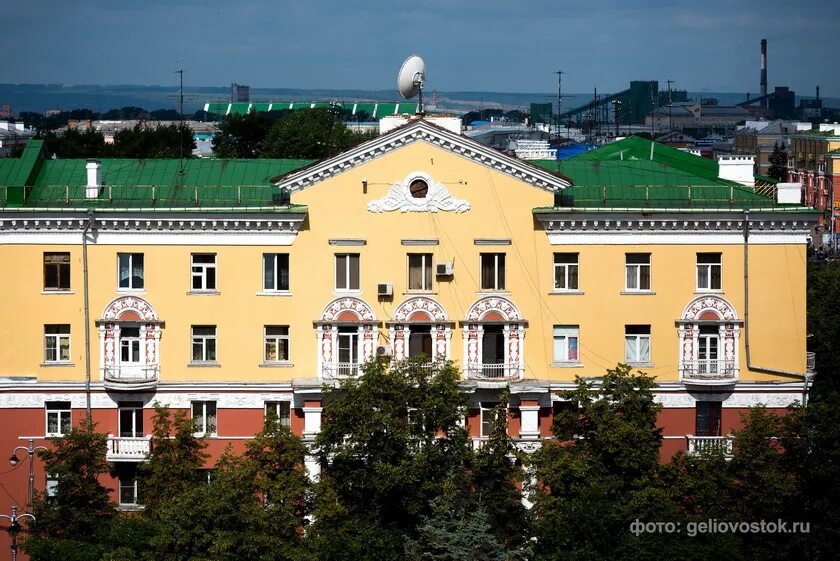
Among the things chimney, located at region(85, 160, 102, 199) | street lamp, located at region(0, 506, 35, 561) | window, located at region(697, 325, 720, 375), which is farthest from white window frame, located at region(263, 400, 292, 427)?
window, located at region(697, 325, 720, 375)

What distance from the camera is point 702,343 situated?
186ft

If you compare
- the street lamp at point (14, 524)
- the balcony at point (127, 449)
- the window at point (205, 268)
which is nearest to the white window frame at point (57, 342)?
the balcony at point (127, 449)

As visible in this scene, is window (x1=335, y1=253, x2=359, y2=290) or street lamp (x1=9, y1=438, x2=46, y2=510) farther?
window (x1=335, y1=253, x2=359, y2=290)

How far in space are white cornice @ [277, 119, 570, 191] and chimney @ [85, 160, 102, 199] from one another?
615 cm

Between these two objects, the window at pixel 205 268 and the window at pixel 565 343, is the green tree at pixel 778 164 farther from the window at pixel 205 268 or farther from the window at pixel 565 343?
the window at pixel 205 268

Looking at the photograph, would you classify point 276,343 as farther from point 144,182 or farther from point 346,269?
point 144,182

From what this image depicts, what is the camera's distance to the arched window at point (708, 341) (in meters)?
56.4

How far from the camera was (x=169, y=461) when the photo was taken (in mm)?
52625

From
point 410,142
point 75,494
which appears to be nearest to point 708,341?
point 410,142

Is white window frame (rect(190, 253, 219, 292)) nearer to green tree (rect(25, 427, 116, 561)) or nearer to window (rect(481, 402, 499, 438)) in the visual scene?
green tree (rect(25, 427, 116, 561))

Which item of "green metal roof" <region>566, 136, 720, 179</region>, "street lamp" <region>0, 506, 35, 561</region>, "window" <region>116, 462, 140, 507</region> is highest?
"green metal roof" <region>566, 136, 720, 179</region>

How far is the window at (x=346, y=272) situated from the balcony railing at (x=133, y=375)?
20.4 ft

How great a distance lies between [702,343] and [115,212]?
18.6 m

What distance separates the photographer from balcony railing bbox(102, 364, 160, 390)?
55.8 meters
